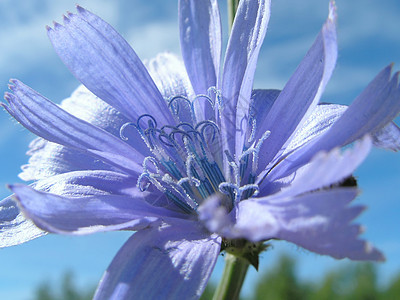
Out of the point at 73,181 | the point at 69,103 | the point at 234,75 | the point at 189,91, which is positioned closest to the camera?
the point at 73,181

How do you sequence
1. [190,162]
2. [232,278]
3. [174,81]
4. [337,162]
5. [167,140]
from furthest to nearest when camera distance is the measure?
[174,81] < [167,140] < [190,162] < [232,278] < [337,162]

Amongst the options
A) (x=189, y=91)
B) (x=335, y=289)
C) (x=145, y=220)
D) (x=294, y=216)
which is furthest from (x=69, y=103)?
(x=335, y=289)

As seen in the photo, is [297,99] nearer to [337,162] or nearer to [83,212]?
[337,162]

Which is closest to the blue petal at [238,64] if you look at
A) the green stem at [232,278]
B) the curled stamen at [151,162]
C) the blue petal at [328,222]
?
the curled stamen at [151,162]

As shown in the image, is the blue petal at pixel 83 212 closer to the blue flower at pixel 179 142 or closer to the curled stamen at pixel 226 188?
the blue flower at pixel 179 142

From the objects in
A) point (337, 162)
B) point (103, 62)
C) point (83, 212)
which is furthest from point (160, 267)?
point (103, 62)

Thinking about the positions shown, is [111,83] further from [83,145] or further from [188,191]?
[188,191]
